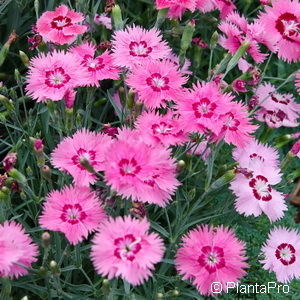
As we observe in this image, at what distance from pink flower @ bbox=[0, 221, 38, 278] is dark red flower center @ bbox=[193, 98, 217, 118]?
0.77 m

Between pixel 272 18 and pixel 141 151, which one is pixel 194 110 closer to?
pixel 141 151

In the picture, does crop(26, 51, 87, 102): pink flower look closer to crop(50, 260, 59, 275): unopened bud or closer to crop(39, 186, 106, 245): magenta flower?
crop(39, 186, 106, 245): magenta flower

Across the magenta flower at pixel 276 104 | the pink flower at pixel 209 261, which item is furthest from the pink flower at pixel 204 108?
the magenta flower at pixel 276 104

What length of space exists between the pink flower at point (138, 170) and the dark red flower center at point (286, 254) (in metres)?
0.71

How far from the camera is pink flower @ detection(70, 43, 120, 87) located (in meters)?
2.18

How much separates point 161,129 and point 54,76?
505 mm

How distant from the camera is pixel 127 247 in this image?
5.24 feet

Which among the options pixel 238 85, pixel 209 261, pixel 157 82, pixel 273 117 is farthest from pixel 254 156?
pixel 209 261

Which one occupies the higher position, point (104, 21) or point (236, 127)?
point (104, 21)

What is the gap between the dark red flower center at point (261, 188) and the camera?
7.13 ft

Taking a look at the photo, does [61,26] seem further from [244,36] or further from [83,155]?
[244,36]

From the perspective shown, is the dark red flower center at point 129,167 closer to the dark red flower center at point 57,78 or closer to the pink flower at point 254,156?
the dark red flower center at point 57,78

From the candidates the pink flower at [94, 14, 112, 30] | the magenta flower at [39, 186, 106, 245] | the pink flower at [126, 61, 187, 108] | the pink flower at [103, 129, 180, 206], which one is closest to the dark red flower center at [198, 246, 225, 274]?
the pink flower at [103, 129, 180, 206]

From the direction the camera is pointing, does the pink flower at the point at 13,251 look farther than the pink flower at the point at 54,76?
No
